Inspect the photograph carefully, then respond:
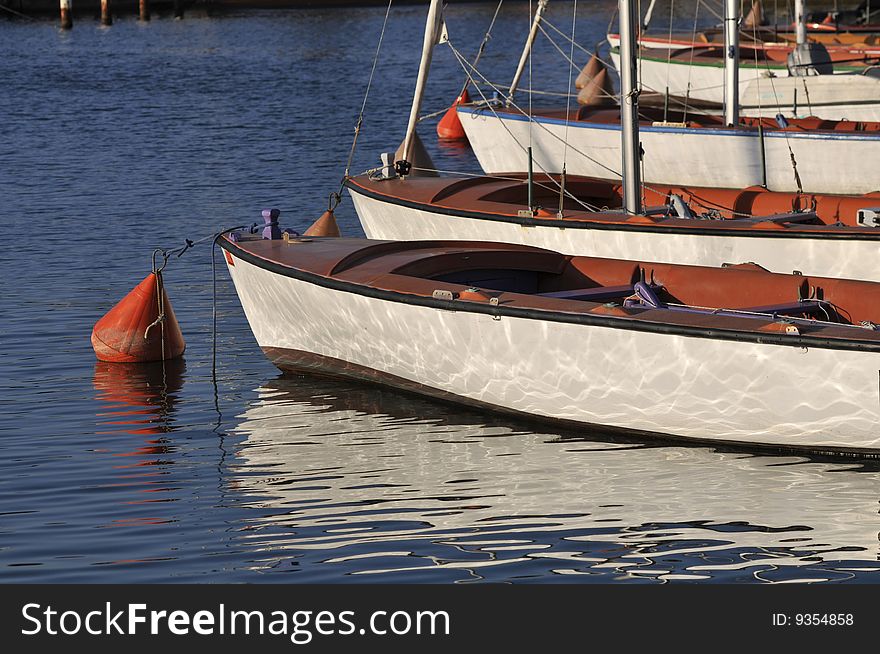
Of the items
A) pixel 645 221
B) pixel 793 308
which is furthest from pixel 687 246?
pixel 793 308

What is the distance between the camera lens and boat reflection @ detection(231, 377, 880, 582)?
9.63 m

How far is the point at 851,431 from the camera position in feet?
37.0

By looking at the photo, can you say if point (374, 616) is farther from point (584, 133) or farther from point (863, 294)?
point (584, 133)

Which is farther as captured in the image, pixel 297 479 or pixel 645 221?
pixel 645 221

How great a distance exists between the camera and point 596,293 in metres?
13.4

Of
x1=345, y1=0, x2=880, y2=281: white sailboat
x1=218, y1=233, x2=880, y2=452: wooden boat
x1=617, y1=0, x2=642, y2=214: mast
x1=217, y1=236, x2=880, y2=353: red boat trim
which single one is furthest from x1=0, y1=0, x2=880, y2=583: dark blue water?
x1=617, y1=0, x2=642, y2=214: mast

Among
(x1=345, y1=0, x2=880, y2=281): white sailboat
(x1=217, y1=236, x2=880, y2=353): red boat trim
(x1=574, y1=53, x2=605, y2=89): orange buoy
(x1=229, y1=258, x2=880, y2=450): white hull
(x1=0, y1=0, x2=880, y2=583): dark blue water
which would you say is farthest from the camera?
(x1=574, y1=53, x2=605, y2=89): orange buoy

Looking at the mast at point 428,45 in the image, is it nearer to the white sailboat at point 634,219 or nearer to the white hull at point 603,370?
the white sailboat at point 634,219

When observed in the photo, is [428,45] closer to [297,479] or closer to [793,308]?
[793,308]

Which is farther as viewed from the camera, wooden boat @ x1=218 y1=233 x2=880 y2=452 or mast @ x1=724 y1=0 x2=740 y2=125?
mast @ x1=724 y1=0 x2=740 y2=125

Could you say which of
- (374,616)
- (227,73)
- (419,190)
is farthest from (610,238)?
(227,73)

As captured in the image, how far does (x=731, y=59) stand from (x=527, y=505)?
1178 centimetres

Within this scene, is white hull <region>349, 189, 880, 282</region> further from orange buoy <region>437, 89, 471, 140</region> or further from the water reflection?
orange buoy <region>437, 89, 471, 140</region>

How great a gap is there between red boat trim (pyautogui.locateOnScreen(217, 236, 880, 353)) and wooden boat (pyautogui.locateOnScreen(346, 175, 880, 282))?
3.46 meters
